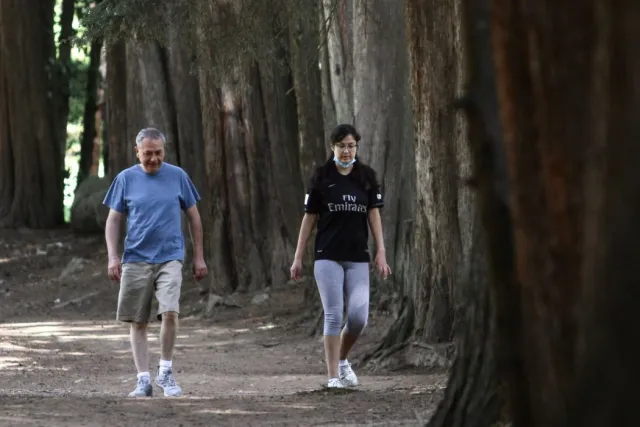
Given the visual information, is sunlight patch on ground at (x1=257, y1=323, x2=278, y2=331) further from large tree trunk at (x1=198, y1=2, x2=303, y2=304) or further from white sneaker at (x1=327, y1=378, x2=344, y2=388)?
white sneaker at (x1=327, y1=378, x2=344, y2=388)

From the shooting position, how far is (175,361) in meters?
14.3

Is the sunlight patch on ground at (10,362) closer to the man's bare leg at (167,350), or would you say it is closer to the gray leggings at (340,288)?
the man's bare leg at (167,350)

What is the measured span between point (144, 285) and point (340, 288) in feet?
4.61

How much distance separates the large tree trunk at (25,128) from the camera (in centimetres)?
2795

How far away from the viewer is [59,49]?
105 ft

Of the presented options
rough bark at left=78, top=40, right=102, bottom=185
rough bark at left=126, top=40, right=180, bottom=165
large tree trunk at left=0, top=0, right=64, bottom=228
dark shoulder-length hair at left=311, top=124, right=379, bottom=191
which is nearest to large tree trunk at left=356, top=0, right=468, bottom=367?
dark shoulder-length hair at left=311, top=124, right=379, bottom=191

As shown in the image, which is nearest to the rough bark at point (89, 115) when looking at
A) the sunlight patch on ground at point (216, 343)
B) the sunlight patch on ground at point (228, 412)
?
the sunlight patch on ground at point (216, 343)

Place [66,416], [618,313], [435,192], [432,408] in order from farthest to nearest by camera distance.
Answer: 1. [435,192]
2. [432,408]
3. [66,416]
4. [618,313]

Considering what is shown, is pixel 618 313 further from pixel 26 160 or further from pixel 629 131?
pixel 26 160

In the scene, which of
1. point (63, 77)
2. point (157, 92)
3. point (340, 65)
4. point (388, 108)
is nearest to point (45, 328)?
point (157, 92)

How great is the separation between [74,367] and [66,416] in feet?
18.2

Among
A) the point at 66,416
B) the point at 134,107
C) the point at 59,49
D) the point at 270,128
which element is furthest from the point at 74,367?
the point at 59,49

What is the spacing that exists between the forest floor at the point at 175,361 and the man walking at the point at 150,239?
0.61 meters

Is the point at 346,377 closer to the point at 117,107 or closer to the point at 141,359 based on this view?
the point at 141,359
